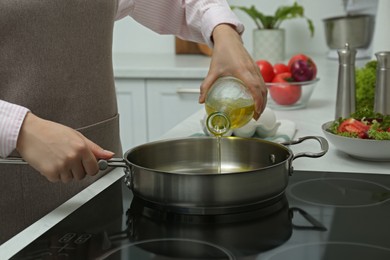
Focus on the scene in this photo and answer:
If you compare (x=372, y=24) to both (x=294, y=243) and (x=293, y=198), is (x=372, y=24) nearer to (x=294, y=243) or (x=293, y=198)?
(x=293, y=198)

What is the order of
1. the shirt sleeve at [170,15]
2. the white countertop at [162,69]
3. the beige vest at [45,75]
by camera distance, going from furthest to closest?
the white countertop at [162,69] < the shirt sleeve at [170,15] < the beige vest at [45,75]

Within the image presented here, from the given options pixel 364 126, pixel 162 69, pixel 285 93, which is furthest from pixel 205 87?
pixel 162 69

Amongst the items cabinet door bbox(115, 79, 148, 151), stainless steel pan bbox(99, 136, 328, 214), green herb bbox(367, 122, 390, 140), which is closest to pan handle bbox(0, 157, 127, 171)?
stainless steel pan bbox(99, 136, 328, 214)

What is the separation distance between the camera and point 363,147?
1.11 meters

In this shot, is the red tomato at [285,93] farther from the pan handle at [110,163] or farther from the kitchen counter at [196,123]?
the pan handle at [110,163]

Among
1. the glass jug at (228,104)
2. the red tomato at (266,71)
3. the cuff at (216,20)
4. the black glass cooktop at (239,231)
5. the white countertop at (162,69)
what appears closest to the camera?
the black glass cooktop at (239,231)

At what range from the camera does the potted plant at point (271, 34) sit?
8.53ft

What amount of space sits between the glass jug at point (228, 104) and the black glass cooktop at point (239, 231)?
147mm

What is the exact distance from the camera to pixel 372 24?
8.52 feet

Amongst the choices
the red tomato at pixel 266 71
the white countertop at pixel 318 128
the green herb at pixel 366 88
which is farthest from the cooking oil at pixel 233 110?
the red tomato at pixel 266 71

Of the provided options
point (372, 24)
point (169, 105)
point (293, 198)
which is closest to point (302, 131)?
point (293, 198)

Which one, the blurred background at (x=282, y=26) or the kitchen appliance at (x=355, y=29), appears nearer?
the kitchen appliance at (x=355, y=29)

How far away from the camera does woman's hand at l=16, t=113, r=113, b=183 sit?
782 mm

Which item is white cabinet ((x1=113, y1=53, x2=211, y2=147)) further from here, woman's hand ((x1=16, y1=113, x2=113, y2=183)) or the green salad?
woman's hand ((x1=16, y1=113, x2=113, y2=183))
